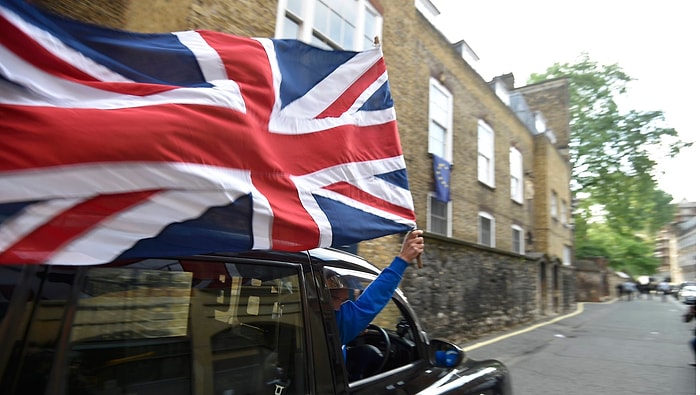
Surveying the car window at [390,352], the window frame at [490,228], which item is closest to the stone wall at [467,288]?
the window frame at [490,228]

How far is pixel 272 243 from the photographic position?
60.4 inches

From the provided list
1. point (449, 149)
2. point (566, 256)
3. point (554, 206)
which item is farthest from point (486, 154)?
point (566, 256)

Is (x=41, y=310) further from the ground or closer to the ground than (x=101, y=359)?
further from the ground

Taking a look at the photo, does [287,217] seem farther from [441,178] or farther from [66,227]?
[441,178]

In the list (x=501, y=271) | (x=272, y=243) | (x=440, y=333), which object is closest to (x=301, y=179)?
(x=272, y=243)

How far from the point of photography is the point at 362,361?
2.44m

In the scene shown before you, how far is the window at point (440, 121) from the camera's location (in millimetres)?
10797

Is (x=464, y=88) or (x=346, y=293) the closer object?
(x=346, y=293)

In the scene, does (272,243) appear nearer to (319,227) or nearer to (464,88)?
(319,227)

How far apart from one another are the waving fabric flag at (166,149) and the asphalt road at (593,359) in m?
5.33

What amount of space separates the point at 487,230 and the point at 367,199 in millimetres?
12501

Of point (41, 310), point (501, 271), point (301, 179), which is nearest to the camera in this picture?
point (41, 310)

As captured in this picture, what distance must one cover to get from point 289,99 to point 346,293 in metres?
1.05

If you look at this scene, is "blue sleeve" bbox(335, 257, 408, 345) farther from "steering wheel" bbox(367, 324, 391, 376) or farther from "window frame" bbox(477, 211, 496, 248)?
"window frame" bbox(477, 211, 496, 248)
